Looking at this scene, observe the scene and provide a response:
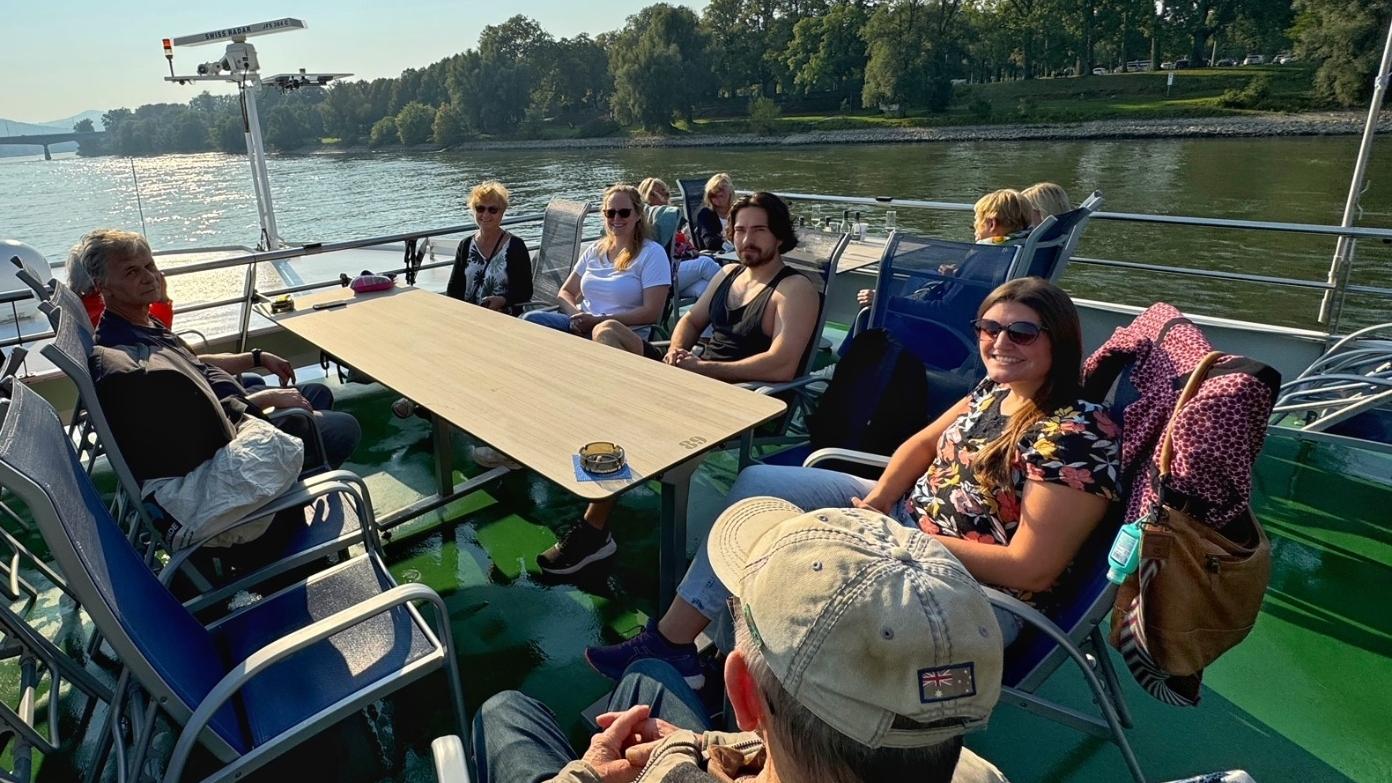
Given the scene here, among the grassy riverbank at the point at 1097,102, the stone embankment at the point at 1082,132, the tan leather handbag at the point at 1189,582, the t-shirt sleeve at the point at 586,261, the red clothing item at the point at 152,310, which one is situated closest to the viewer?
the tan leather handbag at the point at 1189,582

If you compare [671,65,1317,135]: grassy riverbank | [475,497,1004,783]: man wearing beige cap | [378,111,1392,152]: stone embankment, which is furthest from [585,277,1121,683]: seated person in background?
[671,65,1317,135]: grassy riverbank

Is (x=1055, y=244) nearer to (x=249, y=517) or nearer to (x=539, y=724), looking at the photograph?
(x=539, y=724)

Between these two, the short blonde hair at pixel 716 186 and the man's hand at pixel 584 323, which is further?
the short blonde hair at pixel 716 186

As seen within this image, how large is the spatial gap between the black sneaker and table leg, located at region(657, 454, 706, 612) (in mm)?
397

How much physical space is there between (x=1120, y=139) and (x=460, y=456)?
41.9m

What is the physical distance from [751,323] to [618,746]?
190cm

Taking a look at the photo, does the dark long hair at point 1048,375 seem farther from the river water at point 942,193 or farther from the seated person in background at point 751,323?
the river water at point 942,193

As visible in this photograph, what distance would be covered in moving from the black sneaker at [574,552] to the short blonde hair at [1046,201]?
2.30 m

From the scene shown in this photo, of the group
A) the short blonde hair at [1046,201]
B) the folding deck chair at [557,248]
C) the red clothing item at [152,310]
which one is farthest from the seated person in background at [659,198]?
the red clothing item at [152,310]

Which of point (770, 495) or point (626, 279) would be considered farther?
point (626, 279)

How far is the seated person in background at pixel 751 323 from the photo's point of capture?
2.49 meters

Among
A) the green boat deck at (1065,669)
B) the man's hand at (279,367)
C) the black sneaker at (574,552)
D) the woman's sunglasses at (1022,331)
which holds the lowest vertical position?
the green boat deck at (1065,669)

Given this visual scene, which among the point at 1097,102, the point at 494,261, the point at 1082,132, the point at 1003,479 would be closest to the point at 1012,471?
the point at 1003,479

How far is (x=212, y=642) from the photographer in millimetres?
1624
